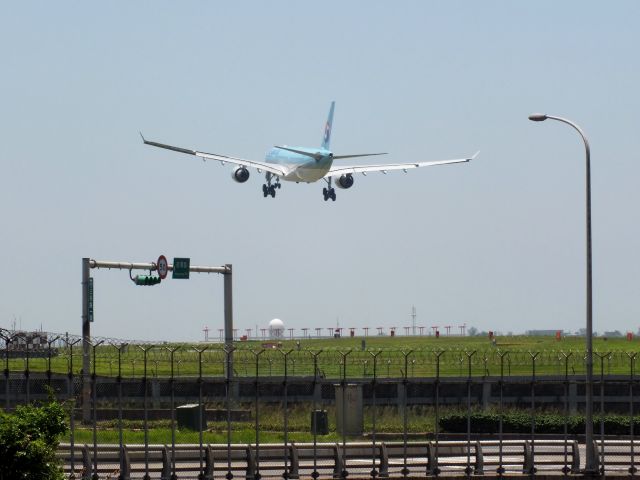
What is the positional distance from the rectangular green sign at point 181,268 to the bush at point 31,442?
4226cm

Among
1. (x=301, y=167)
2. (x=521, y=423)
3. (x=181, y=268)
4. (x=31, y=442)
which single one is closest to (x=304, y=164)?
(x=301, y=167)

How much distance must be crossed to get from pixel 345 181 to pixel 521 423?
67214mm

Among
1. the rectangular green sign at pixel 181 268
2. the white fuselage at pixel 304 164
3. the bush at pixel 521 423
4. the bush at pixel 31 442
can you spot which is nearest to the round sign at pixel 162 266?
the rectangular green sign at pixel 181 268

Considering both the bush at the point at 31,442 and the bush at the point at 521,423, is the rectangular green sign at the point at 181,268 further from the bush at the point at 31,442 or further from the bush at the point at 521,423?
the bush at the point at 31,442

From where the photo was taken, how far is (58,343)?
48.6m

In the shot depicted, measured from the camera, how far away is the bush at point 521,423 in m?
A: 66.3

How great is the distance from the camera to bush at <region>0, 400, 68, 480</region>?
3553 centimetres

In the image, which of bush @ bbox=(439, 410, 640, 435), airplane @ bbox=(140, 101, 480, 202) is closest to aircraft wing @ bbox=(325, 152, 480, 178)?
→ airplane @ bbox=(140, 101, 480, 202)

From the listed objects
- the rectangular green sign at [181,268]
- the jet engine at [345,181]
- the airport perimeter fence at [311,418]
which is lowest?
the airport perimeter fence at [311,418]

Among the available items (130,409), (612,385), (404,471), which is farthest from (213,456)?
(612,385)

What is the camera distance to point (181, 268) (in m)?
79.4

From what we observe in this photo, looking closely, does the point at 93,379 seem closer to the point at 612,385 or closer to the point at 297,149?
the point at 612,385

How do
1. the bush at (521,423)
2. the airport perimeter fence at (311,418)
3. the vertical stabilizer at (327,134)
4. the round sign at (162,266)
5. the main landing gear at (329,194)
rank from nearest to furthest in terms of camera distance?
the airport perimeter fence at (311,418)
the bush at (521,423)
the round sign at (162,266)
the main landing gear at (329,194)
the vertical stabilizer at (327,134)

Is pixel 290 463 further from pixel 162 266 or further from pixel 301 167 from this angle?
pixel 301 167
